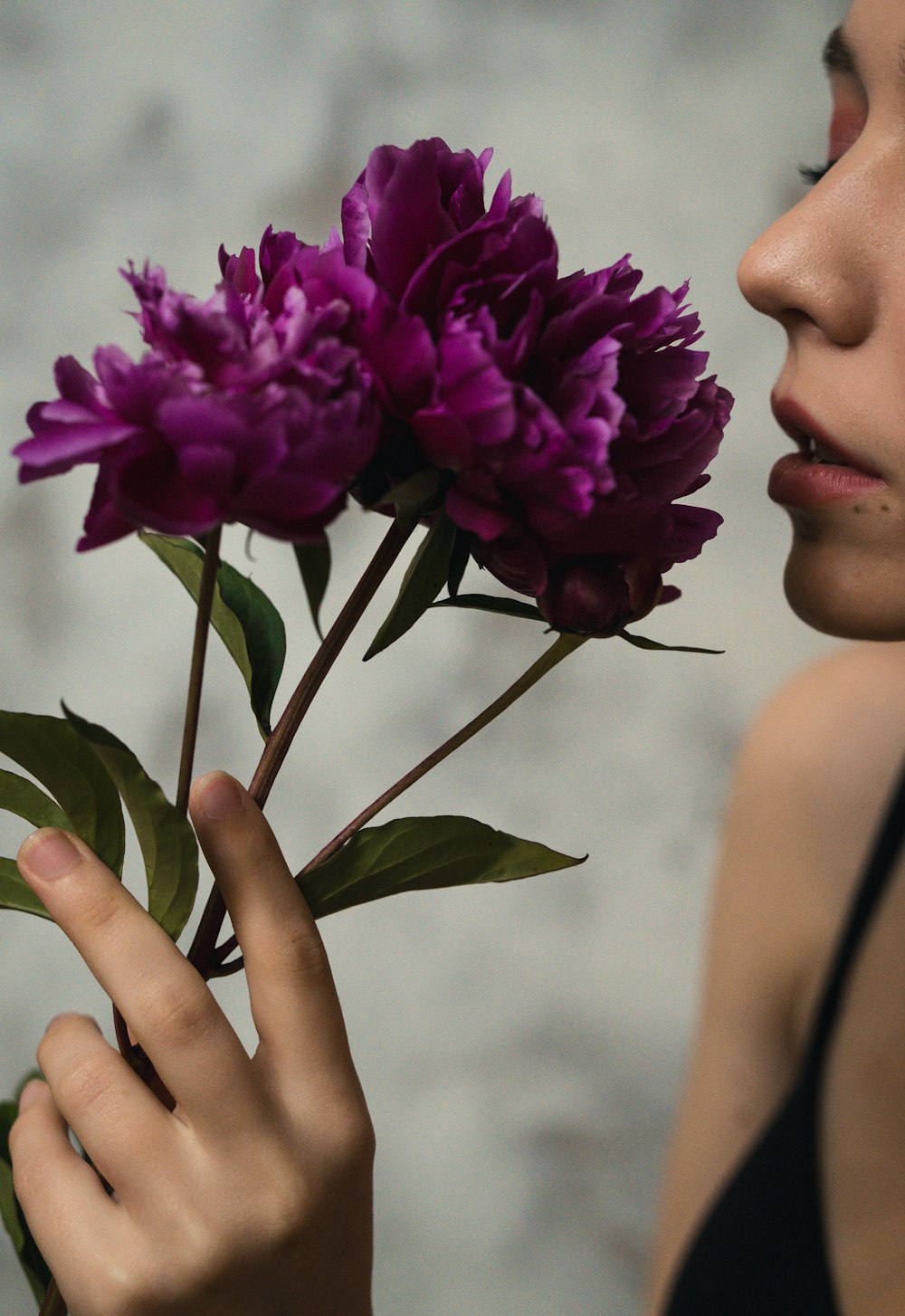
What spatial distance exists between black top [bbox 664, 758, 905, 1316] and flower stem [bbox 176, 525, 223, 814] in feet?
1.65

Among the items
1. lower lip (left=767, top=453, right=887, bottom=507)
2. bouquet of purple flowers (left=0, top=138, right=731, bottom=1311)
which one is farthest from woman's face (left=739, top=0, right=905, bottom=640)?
bouquet of purple flowers (left=0, top=138, right=731, bottom=1311)

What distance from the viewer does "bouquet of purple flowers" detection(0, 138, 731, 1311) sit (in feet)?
0.85

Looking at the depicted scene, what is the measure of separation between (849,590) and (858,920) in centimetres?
30

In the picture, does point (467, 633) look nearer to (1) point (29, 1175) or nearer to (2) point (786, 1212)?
(2) point (786, 1212)

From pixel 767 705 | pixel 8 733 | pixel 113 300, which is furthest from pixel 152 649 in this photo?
pixel 8 733

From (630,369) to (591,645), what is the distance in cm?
60

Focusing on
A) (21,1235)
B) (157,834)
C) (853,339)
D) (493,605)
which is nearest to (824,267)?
(853,339)

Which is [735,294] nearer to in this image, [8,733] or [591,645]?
[591,645]

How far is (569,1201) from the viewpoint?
91 cm

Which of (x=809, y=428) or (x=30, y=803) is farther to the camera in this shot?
(x=809, y=428)

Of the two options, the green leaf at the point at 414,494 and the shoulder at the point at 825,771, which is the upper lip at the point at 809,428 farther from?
the shoulder at the point at 825,771

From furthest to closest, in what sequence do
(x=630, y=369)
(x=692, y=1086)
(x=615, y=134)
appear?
(x=615, y=134) → (x=692, y=1086) → (x=630, y=369)

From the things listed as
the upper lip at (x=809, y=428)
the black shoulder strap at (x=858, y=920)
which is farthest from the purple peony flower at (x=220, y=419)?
the black shoulder strap at (x=858, y=920)

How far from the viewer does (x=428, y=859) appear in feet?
1.13
